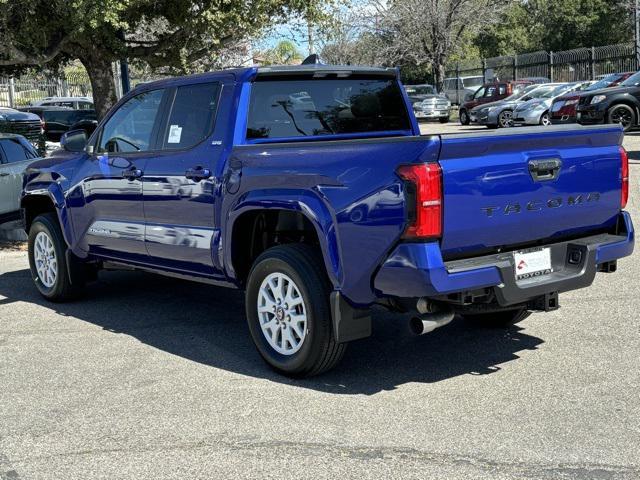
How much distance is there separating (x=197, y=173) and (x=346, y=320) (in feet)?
5.38

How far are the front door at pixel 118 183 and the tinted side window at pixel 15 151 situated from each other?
4994mm

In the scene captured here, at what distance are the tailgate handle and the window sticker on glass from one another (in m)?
2.68

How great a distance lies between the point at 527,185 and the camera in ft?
15.1

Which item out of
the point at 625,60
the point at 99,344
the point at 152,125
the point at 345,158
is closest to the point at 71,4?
the point at 152,125

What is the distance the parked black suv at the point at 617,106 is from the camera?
19.6m

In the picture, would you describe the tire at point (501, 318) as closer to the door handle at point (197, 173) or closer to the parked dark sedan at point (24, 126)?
the door handle at point (197, 173)

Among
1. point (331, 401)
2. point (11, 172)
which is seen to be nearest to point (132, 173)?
point (331, 401)

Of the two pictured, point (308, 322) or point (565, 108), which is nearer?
point (308, 322)

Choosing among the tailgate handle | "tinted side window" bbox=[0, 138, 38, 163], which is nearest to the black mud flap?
the tailgate handle

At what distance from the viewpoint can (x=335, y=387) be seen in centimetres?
503

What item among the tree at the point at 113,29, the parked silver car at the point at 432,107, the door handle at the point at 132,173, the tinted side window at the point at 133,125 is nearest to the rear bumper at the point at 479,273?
the door handle at the point at 132,173

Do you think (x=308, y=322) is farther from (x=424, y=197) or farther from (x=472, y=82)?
(x=472, y=82)

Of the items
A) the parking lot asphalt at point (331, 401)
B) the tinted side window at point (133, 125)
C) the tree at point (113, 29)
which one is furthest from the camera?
the tree at point (113, 29)

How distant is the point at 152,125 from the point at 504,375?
3265 millimetres
